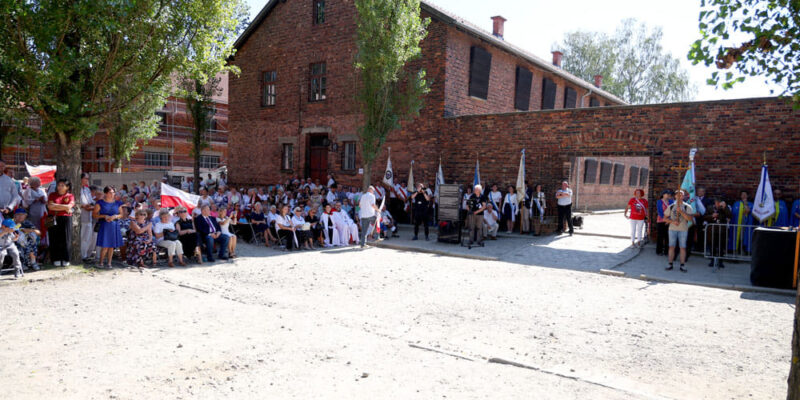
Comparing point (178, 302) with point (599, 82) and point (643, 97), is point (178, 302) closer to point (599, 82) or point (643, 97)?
point (599, 82)

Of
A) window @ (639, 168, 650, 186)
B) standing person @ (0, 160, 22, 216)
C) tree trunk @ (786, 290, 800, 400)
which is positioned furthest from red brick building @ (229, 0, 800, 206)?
standing person @ (0, 160, 22, 216)

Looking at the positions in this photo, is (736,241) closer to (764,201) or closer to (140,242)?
(764,201)

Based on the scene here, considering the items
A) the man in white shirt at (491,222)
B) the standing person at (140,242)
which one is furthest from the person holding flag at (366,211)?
the standing person at (140,242)

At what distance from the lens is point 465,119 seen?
1788 cm

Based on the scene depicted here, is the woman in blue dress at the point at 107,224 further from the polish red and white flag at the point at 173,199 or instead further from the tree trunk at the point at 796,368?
the tree trunk at the point at 796,368

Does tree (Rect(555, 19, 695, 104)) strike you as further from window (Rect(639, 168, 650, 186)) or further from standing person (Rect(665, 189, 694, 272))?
standing person (Rect(665, 189, 694, 272))

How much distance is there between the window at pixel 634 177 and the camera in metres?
32.6

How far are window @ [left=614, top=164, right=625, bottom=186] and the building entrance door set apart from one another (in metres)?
17.7

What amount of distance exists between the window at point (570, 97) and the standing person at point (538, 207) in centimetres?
1254

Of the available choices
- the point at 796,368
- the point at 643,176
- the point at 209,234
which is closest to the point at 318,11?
the point at 209,234

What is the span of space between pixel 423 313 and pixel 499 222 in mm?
10128

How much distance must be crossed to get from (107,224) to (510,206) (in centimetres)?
1110

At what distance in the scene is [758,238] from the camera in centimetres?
938

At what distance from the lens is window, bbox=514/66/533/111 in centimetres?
2222
